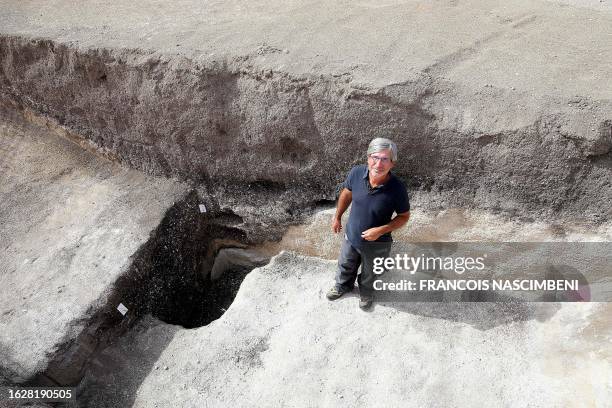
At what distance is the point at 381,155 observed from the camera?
2977 millimetres

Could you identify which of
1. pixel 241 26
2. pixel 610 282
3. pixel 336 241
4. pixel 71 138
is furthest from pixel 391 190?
pixel 71 138

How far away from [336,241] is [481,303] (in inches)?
50.8

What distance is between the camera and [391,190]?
10.3 ft

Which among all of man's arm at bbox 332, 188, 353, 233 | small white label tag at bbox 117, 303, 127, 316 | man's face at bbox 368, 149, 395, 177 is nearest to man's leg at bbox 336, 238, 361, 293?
man's arm at bbox 332, 188, 353, 233

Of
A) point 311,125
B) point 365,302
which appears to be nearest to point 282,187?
point 311,125

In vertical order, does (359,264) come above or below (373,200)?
below

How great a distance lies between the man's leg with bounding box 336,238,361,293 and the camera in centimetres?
357

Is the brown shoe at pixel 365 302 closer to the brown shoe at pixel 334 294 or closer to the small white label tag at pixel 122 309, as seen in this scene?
the brown shoe at pixel 334 294

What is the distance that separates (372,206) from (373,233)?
17 centimetres

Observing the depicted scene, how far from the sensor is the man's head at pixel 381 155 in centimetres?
298

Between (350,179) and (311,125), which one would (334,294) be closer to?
(350,179)

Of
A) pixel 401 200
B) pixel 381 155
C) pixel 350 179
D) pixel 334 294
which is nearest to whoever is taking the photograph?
pixel 381 155

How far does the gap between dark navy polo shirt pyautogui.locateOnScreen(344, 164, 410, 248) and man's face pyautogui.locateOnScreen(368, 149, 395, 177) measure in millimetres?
122

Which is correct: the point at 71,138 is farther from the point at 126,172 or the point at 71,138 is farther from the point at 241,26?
the point at 241,26
